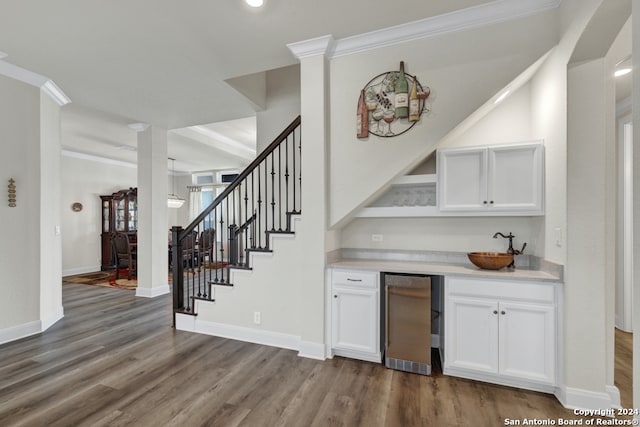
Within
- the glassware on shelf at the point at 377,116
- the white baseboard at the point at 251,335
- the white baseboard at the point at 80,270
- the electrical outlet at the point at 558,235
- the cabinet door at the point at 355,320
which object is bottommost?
the white baseboard at the point at 80,270

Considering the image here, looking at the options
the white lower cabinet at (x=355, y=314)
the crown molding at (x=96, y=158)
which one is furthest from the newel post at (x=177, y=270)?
the crown molding at (x=96, y=158)

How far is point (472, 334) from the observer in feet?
7.70

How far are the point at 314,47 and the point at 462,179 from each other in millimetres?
1790

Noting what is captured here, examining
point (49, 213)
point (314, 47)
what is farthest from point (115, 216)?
point (314, 47)

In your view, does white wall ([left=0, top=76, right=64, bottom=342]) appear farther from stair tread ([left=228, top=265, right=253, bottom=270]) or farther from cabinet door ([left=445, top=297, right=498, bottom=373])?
cabinet door ([left=445, top=297, right=498, bottom=373])

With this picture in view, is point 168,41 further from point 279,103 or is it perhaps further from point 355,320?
point 355,320

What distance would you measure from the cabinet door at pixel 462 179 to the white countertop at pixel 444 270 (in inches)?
20.5

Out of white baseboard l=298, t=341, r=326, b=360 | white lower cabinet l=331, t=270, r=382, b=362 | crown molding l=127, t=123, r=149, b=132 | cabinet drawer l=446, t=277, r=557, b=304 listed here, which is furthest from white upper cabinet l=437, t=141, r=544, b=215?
crown molding l=127, t=123, r=149, b=132

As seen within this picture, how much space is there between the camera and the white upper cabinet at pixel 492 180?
7.90 ft

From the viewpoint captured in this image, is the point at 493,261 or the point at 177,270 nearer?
the point at 493,261

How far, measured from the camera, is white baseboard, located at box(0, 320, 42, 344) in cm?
316

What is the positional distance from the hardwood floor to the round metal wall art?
2.08m

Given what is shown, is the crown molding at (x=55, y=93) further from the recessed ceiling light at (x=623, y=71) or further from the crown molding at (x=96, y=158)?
the recessed ceiling light at (x=623, y=71)

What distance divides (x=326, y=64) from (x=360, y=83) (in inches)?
15.4
